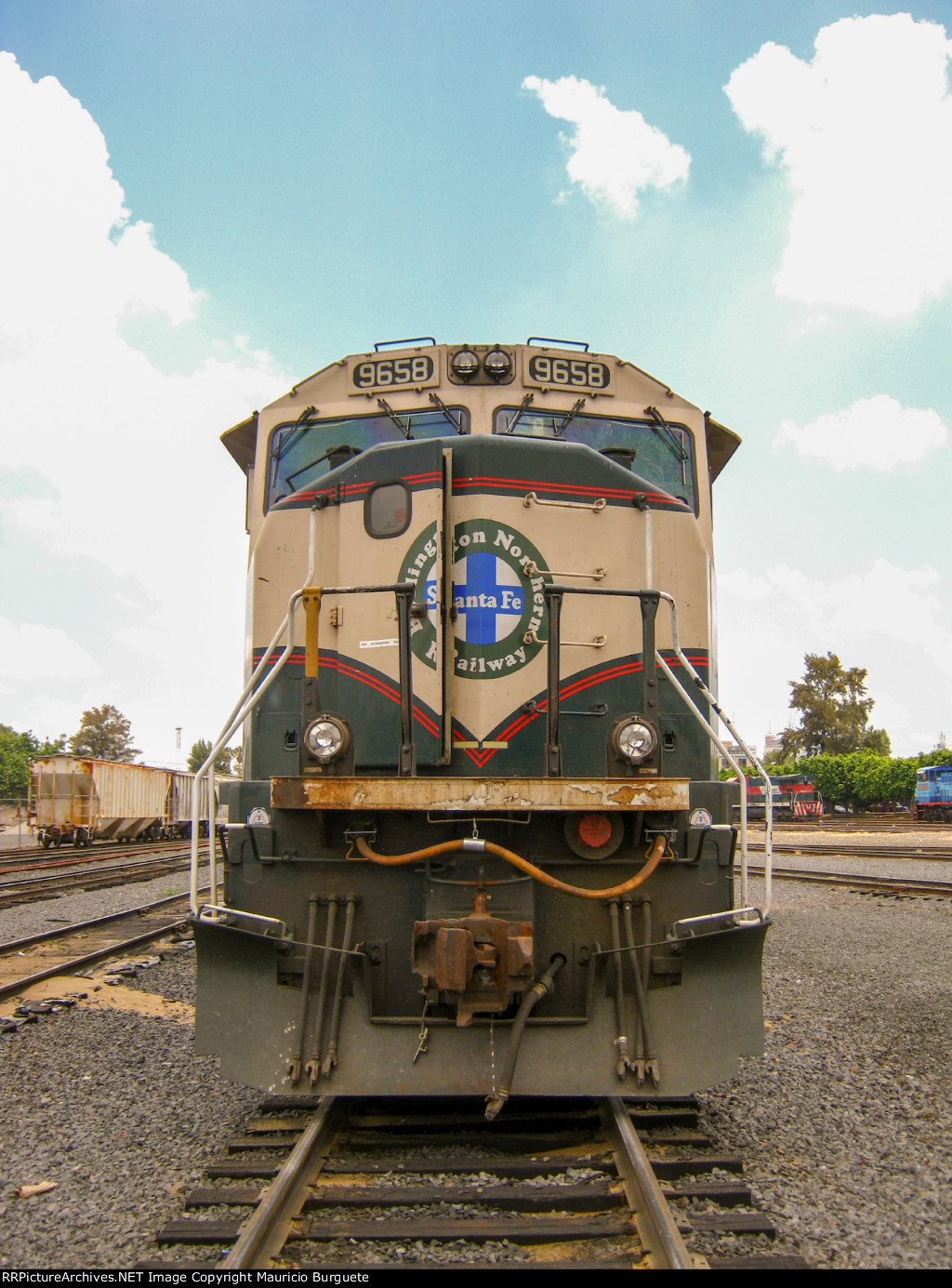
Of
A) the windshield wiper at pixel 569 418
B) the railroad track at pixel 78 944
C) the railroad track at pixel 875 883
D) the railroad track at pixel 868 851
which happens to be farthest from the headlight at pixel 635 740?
the railroad track at pixel 868 851

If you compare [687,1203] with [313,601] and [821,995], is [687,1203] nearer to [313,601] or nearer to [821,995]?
[313,601]

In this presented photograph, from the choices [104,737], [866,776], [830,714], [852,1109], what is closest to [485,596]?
[852,1109]

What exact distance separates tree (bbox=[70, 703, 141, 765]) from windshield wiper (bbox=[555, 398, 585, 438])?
72194 millimetres

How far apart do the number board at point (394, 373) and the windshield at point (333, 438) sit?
0.17m

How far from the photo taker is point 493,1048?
3.62m

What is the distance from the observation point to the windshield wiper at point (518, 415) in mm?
4849

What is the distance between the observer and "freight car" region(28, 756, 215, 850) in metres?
25.8

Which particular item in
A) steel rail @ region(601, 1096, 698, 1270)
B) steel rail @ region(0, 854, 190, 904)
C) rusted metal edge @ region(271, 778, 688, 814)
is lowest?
steel rail @ region(0, 854, 190, 904)

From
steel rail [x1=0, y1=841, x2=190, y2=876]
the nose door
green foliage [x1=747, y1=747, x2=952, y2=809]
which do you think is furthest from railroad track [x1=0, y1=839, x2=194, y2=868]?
green foliage [x1=747, y1=747, x2=952, y2=809]

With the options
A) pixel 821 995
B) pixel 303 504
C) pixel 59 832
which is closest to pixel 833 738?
pixel 59 832

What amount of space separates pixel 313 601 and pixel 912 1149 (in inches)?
130

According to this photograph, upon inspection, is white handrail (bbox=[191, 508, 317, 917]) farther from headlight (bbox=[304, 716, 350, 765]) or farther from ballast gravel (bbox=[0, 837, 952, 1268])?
ballast gravel (bbox=[0, 837, 952, 1268])

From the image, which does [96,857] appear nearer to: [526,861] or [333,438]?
[333,438]

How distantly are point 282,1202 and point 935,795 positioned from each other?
3894 centimetres
